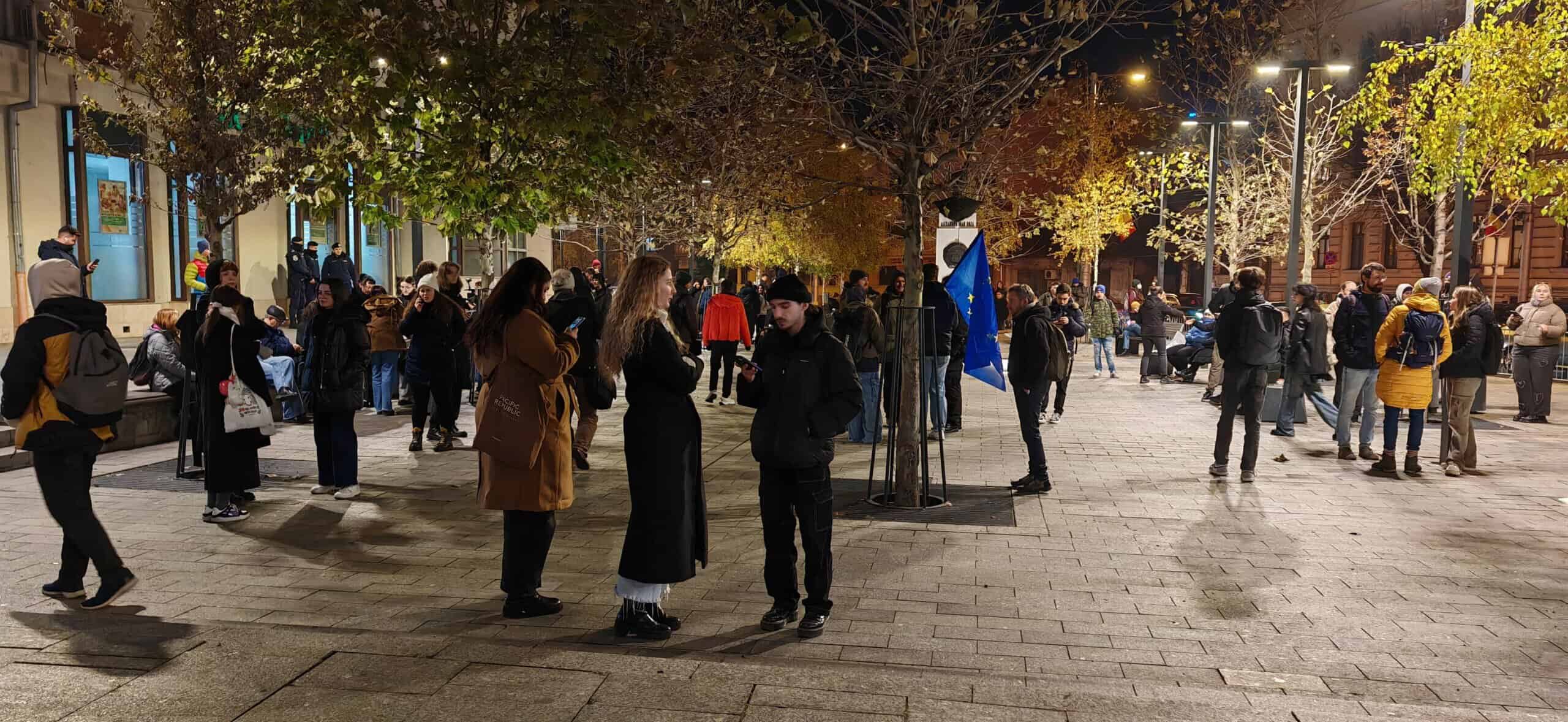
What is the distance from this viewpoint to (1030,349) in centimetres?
886

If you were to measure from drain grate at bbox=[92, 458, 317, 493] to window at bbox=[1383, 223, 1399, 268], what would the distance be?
1754 inches

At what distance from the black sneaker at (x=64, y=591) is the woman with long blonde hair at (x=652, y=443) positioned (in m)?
2.80

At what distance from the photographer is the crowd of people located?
5.01 m

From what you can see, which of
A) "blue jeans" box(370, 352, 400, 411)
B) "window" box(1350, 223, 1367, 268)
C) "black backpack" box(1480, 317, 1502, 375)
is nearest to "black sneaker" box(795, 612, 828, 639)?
"black backpack" box(1480, 317, 1502, 375)

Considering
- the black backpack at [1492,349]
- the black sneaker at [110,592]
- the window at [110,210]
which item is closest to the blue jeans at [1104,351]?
the black backpack at [1492,349]

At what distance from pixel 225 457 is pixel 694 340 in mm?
5931

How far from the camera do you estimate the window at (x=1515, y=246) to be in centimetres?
3803

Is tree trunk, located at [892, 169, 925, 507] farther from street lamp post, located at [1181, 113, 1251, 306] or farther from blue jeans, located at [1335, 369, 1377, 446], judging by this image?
street lamp post, located at [1181, 113, 1251, 306]

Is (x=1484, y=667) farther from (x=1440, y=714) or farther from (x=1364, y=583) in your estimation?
(x=1364, y=583)

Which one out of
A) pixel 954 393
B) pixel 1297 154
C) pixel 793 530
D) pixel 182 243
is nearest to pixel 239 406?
pixel 793 530

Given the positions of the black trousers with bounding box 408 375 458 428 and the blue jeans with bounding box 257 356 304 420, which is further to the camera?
the blue jeans with bounding box 257 356 304 420

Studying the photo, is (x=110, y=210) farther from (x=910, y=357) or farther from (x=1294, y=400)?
(x=1294, y=400)

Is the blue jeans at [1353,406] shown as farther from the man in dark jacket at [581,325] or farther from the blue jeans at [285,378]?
the blue jeans at [285,378]

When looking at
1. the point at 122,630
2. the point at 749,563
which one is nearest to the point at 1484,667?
the point at 749,563
